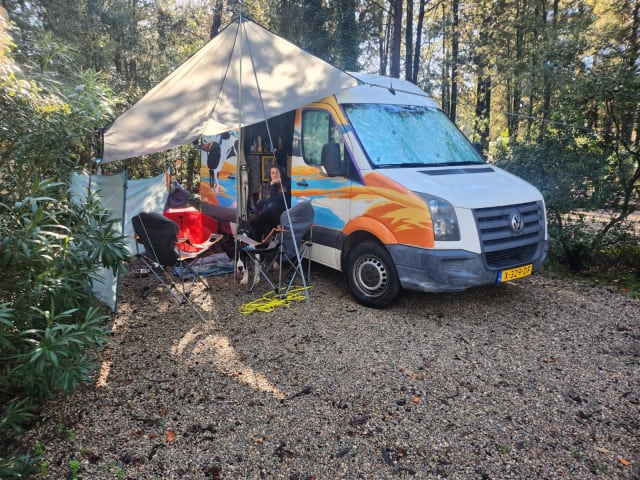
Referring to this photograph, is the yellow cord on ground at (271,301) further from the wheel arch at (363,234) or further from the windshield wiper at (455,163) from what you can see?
the windshield wiper at (455,163)

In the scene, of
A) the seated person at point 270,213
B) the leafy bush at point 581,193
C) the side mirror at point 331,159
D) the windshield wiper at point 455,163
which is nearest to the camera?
the side mirror at point 331,159

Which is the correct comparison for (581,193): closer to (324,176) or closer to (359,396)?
(324,176)

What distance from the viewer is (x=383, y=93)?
5.56 meters

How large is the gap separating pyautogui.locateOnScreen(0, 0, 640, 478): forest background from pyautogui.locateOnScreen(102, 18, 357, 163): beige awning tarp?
700 millimetres

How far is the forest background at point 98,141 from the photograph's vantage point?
2.61 m

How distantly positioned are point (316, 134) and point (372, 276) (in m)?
1.95

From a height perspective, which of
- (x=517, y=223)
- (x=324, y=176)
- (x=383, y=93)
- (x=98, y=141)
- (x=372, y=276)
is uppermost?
(x=383, y=93)

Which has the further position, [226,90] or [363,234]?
[226,90]

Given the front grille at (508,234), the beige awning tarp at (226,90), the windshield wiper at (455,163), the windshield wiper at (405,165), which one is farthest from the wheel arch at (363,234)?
the beige awning tarp at (226,90)

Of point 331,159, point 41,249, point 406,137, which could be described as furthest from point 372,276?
point 41,249

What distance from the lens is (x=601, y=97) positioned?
237 inches

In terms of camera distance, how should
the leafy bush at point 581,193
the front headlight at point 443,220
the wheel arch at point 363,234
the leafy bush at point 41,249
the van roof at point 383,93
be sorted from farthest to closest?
the leafy bush at point 581,193 < the van roof at point 383,93 < the wheel arch at point 363,234 < the front headlight at point 443,220 < the leafy bush at point 41,249

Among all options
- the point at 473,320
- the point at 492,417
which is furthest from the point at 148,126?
the point at 492,417

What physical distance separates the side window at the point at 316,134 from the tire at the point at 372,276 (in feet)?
4.27
